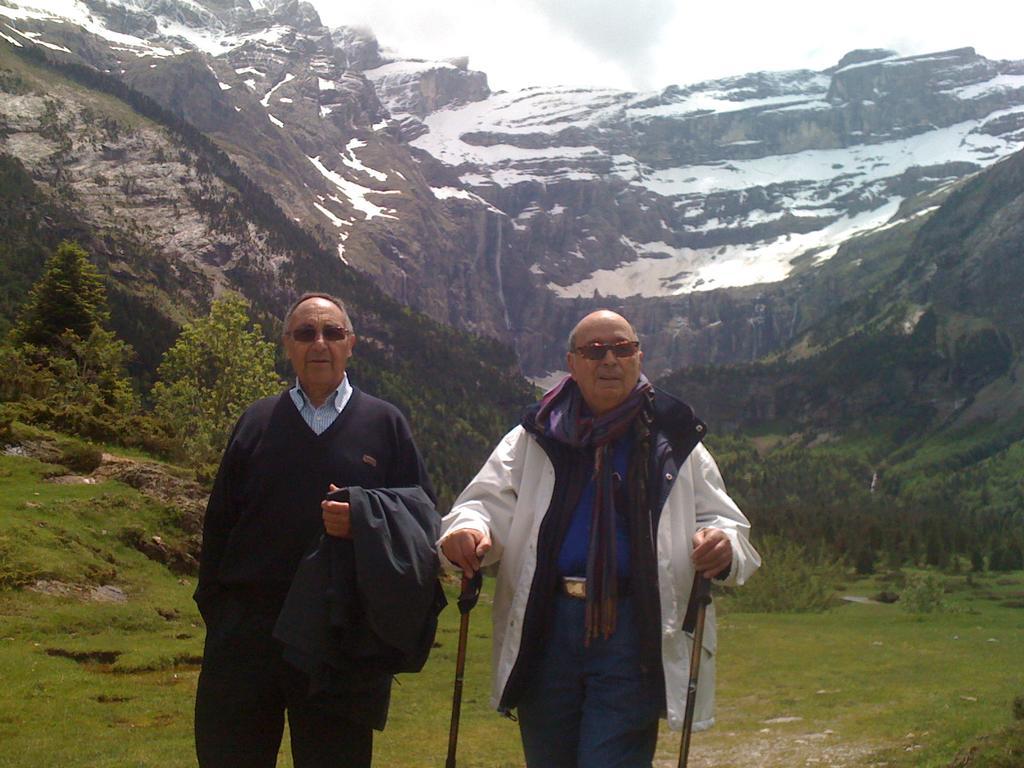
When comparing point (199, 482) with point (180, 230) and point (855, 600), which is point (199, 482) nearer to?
point (855, 600)

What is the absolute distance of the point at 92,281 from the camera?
51.6 metres

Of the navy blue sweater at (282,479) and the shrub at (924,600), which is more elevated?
the navy blue sweater at (282,479)

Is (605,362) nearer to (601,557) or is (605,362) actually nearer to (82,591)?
(601,557)

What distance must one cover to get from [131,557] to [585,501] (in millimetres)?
19949

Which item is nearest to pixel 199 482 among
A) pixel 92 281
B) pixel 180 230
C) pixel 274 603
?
pixel 274 603

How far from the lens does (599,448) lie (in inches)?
227

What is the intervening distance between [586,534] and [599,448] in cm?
50

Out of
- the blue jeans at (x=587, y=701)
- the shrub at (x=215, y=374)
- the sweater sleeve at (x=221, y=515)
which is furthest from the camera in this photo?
the shrub at (x=215, y=374)

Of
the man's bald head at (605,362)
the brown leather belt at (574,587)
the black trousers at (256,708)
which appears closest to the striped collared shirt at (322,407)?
the black trousers at (256,708)

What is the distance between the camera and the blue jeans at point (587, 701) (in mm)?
5480

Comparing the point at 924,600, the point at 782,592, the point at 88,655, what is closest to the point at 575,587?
the point at 88,655

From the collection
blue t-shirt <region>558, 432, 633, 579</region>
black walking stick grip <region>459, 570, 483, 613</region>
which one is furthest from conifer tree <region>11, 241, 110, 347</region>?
blue t-shirt <region>558, 432, 633, 579</region>

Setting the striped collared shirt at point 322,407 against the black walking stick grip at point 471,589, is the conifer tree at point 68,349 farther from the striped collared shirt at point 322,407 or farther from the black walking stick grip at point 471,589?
the black walking stick grip at point 471,589

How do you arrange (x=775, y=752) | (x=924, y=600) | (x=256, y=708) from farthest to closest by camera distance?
(x=924, y=600)
(x=775, y=752)
(x=256, y=708)
